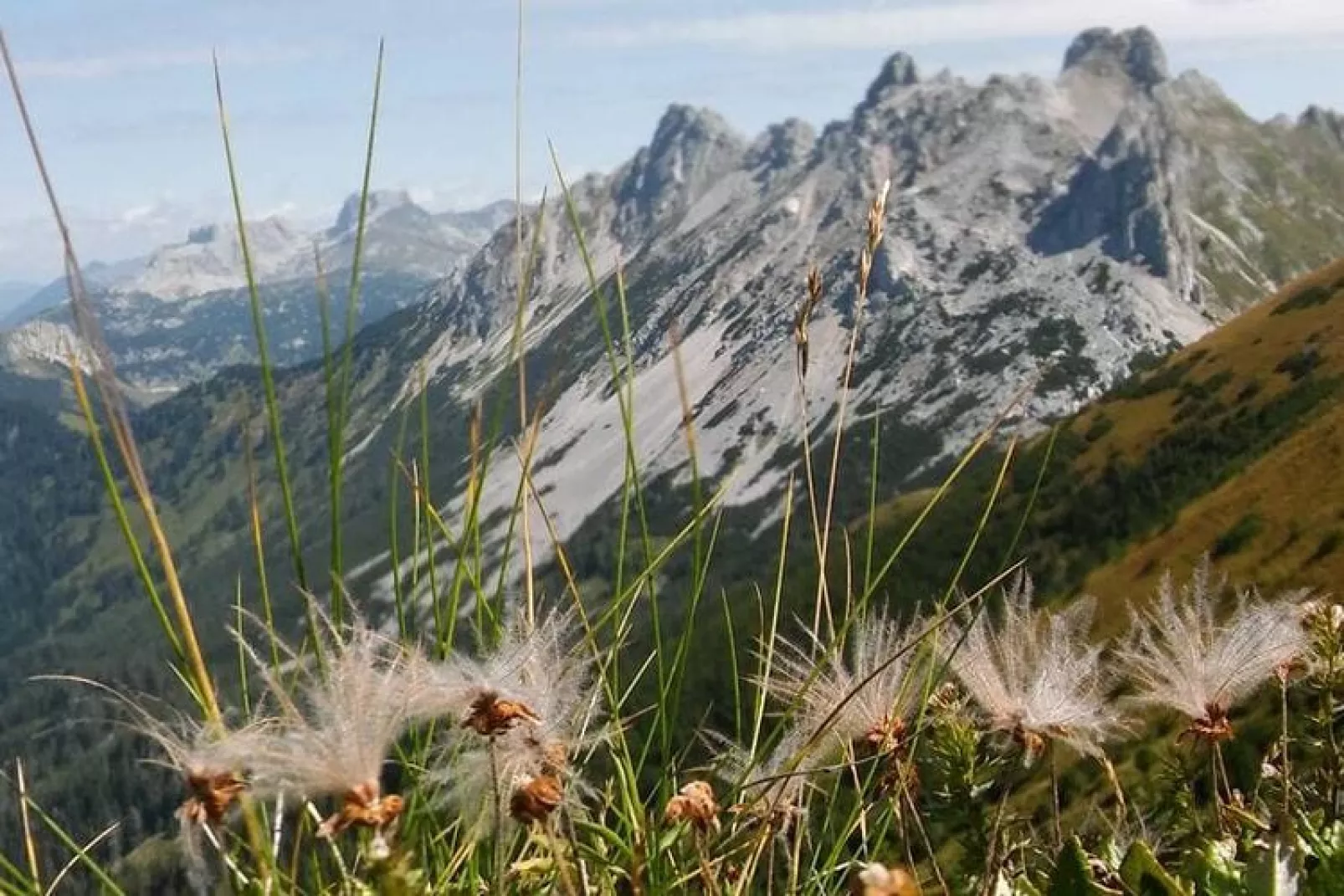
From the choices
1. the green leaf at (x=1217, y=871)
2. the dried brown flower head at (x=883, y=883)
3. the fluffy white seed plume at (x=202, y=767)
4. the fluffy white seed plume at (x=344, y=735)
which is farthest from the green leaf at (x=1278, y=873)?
the fluffy white seed plume at (x=202, y=767)

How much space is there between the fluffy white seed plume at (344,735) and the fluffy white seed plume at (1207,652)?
4.11ft

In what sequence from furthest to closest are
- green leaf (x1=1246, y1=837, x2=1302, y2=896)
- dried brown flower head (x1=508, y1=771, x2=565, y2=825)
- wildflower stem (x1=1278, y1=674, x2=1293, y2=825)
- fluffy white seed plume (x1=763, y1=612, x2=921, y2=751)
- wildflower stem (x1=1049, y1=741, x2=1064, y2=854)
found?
fluffy white seed plume (x1=763, y1=612, x2=921, y2=751)
wildflower stem (x1=1049, y1=741, x2=1064, y2=854)
wildflower stem (x1=1278, y1=674, x2=1293, y2=825)
green leaf (x1=1246, y1=837, x2=1302, y2=896)
dried brown flower head (x1=508, y1=771, x2=565, y2=825)

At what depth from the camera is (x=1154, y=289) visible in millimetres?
191875

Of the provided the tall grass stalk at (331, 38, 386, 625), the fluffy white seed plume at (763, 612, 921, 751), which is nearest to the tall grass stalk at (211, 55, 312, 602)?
the tall grass stalk at (331, 38, 386, 625)

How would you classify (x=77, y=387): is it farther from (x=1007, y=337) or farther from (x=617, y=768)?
(x=1007, y=337)

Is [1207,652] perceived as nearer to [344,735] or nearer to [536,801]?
[536,801]

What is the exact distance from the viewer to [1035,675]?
2072mm

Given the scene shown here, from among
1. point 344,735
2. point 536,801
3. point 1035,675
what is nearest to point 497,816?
point 536,801

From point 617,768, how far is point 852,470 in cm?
19004

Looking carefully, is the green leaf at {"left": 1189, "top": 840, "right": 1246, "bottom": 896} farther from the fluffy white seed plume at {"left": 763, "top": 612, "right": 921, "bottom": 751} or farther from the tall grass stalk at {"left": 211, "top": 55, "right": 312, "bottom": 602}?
the tall grass stalk at {"left": 211, "top": 55, "right": 312, "bottom": 602}

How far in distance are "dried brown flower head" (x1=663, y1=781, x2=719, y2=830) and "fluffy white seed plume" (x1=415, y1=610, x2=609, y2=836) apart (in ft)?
0.44

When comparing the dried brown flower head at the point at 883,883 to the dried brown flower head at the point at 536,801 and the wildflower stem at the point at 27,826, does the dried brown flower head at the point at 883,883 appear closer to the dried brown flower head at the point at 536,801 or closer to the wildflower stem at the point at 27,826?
the dried brown flower head at the point at 536,801

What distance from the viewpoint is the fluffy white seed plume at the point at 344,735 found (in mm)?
1192

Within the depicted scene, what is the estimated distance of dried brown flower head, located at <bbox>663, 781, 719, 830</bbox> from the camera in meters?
1.58
